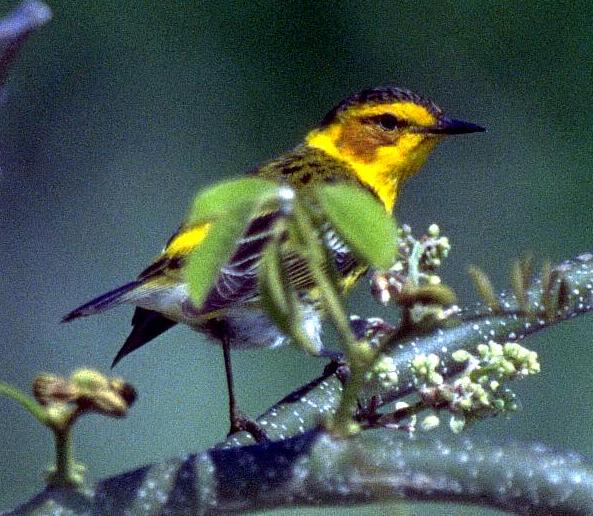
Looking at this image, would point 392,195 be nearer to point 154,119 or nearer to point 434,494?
point 154,119

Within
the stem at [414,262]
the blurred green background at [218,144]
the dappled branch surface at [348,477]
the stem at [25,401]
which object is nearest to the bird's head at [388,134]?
the blurred green background at [218,144]

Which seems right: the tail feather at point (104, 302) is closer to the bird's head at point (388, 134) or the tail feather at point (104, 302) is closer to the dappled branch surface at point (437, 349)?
the dappled branch surface at point (437, 349)

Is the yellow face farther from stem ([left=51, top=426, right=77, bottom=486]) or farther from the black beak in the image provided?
stem ([left=51, top=426, right=77, bottom=486])

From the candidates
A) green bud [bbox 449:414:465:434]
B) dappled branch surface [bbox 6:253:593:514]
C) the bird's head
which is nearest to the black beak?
the bird's head

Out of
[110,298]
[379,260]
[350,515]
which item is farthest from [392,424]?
[350,515]

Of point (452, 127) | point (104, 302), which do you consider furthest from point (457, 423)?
point (452, 127)
